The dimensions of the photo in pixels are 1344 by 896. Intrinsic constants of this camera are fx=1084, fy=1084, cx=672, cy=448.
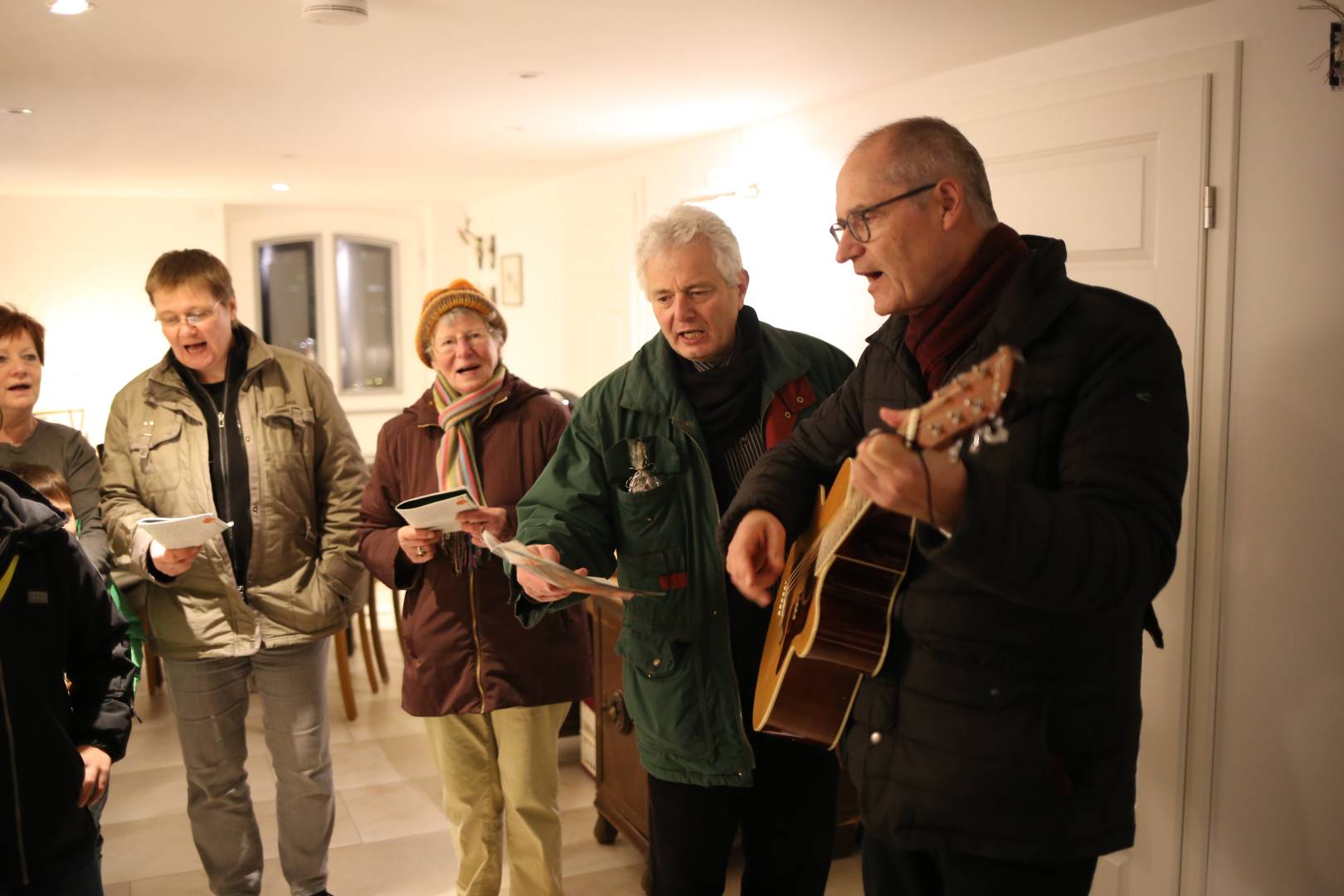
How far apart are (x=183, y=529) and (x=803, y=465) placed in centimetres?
134

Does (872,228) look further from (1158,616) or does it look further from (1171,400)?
(1158,616)

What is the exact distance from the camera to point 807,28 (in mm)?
2922

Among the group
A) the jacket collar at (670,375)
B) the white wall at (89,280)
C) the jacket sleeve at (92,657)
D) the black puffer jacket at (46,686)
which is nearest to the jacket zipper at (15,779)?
the black puffer jacket at (46,686)

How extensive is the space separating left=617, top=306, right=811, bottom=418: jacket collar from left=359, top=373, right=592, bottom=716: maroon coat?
54cm

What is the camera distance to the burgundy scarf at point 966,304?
1344mm

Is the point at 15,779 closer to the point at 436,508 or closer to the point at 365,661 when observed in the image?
the point at 436,508

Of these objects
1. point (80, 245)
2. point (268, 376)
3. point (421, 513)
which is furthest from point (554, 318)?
point (421, 513)

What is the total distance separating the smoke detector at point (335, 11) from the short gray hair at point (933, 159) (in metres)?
1.75

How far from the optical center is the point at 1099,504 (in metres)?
1.12

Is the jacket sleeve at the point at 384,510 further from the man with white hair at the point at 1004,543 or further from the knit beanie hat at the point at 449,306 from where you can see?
the man with white hair at the point at 1004,543

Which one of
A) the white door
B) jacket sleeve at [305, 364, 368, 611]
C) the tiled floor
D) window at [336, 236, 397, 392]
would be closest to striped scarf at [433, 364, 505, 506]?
jacket sleeve at [305, 364, 368, 611]

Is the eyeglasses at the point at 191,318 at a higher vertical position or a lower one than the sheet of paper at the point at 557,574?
higher

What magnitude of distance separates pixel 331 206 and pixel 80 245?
1.76m

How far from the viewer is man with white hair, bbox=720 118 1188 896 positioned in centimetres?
110
